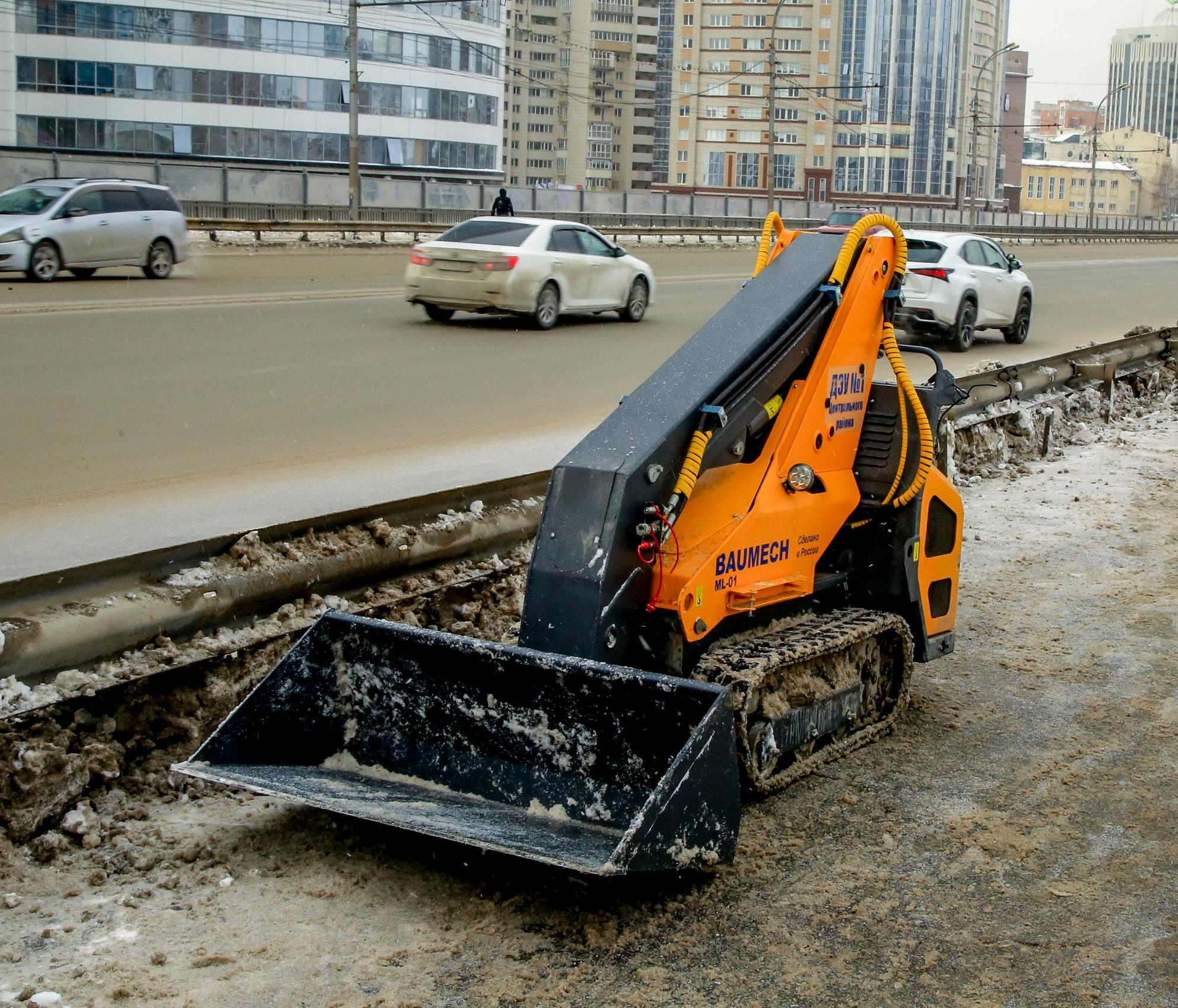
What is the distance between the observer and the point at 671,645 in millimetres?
4910

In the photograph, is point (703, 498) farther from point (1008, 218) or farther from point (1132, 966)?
point (1008, 218)

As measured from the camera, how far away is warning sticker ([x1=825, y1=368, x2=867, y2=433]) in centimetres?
563

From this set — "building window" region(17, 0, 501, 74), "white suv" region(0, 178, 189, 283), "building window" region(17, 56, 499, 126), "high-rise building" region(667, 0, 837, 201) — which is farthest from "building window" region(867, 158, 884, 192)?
"white suv" region(0, 178, 189, 283)

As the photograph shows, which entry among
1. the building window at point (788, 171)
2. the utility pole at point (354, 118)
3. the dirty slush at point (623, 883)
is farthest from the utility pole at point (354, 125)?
the building window at point (788, 171)

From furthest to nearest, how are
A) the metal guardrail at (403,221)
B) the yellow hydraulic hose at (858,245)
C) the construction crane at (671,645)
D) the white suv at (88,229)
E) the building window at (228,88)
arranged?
1. the building window at (228,88)
2. the metal guardrail at (403,221)
3. the white suv at (88,229)
4. the yellow hydraulic hose at (858,245)
5. the construction crane at (671,645)

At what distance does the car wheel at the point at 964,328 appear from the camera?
789 inches

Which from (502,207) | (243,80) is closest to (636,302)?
(502,207)

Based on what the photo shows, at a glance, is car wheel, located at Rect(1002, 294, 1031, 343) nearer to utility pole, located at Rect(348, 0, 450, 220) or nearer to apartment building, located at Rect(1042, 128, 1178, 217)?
utility pole, located at Rect(348, 0, 450, 220)

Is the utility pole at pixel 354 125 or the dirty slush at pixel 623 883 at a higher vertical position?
the utility pole at pixel 354 125

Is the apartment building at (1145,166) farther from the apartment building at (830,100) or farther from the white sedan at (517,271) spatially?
the white sedan at (517,271)

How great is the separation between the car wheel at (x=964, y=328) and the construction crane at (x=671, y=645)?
579 inches

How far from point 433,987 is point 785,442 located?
2473 mm

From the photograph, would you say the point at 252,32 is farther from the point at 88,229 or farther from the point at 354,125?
the point at 88,229

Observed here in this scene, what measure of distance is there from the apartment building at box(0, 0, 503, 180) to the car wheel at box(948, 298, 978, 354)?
57909 millimetres
